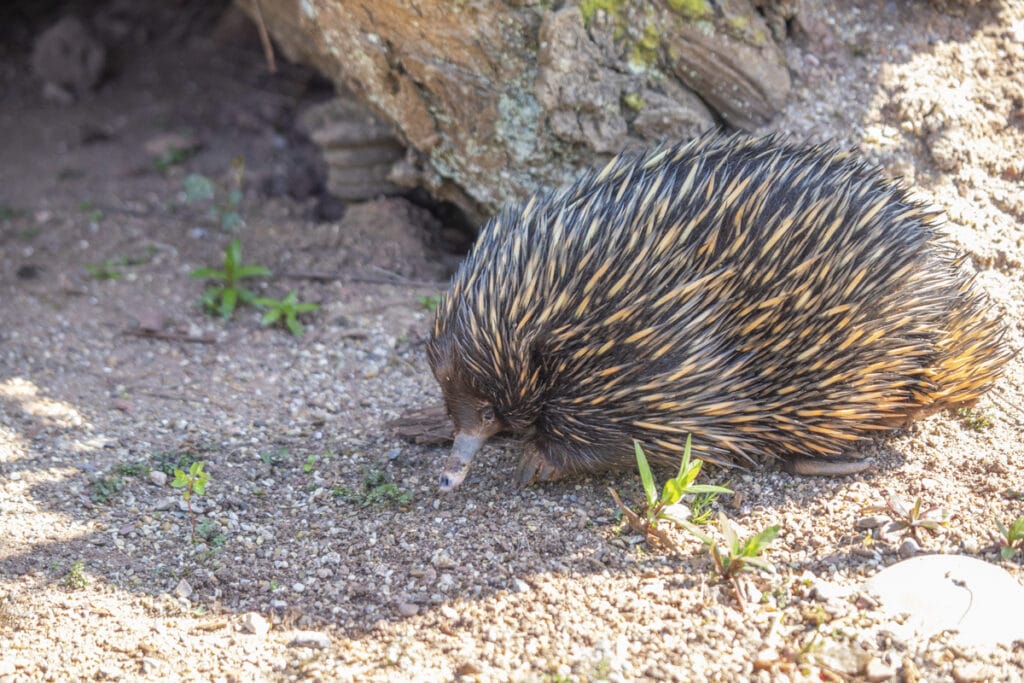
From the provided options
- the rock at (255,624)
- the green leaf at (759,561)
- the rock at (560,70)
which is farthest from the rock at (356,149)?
the green leaf at (759,561)

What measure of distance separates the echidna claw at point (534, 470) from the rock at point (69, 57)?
19.3ft

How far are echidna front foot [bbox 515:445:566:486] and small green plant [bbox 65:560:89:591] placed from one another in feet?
5.24

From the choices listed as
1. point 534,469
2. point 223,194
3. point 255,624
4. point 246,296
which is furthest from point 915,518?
point 223,194

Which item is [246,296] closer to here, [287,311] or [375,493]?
[287,311]

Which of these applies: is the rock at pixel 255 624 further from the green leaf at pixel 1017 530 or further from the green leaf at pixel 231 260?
the green leaf at pixel 231 260

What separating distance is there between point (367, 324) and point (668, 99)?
201cm

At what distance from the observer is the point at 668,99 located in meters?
4.91

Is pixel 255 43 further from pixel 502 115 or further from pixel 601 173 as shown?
pixel 601 173

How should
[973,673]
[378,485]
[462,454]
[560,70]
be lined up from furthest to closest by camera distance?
[560,70] → [378,485] → [462,454] → [973,673]

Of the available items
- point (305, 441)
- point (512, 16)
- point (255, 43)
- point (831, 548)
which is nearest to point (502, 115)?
point (512, 16)

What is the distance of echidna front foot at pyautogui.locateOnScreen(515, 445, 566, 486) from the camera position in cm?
376

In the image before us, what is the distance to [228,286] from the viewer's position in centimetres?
566

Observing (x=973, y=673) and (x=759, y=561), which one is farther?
(x=759, y=561)

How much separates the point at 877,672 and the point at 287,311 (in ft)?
12.0
